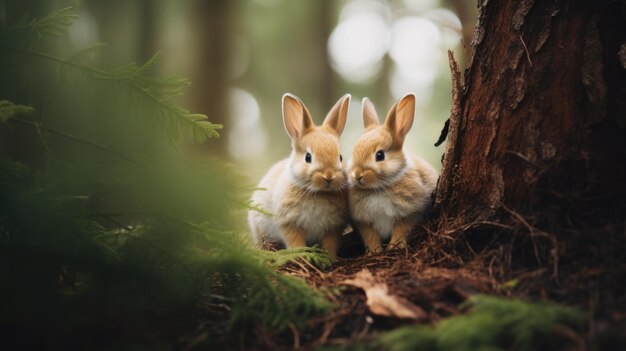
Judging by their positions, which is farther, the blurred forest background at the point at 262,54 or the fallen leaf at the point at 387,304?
the blurred forest background at the point at 262,54

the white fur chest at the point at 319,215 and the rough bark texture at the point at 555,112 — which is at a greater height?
the rough bark texture at the point at 555,112

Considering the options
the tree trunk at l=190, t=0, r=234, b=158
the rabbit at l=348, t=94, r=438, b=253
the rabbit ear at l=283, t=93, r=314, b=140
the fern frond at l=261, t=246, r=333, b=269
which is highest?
the tree trunk at l=190, t=0, r=234, b=158

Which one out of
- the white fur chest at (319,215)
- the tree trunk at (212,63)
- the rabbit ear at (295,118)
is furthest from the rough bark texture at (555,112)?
the tree trunk at (212,63)

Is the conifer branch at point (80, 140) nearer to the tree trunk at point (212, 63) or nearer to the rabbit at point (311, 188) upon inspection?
the rabbit at point (311, 188)

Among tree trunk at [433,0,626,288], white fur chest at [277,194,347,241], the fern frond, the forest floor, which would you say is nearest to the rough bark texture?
tree trunk at [433,0,626,288]

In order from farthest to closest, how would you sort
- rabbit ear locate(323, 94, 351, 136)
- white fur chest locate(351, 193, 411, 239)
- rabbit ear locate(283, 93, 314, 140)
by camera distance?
rabbit ear locate(323, 94, 351, 136) → rabbit ear locate(283, 93, 314, 140) → white fur chest locate(351, 193, 411, 239)

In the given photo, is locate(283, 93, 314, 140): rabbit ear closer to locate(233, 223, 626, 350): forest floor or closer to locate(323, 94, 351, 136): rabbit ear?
locate(323, 94, 351, 136): rabbit ear

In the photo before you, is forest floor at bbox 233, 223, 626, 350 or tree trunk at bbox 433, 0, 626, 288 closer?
forest floor at bbox 233, 223, 626, 350

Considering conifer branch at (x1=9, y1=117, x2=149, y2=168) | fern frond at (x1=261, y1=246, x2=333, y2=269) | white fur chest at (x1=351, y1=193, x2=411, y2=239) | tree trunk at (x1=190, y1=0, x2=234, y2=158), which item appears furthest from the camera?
tree trunk at (x1=190, y1=0, x2=234, y2=158)
